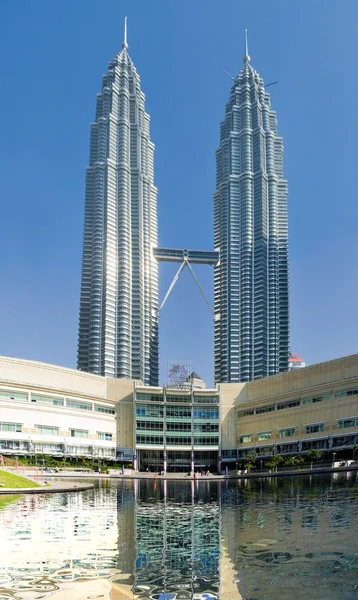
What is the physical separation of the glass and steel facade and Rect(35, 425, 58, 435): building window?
26.8m

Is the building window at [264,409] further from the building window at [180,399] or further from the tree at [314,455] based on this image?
the tree at [314,455]

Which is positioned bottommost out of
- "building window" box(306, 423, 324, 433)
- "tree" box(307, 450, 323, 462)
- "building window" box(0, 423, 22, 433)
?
"tree" box(307, 450, 323, 462)

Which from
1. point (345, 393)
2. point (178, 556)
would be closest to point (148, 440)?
point (345, 393)

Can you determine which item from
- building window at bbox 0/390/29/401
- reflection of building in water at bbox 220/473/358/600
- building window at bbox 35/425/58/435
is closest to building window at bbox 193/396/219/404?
building window at bbox 35/425/58/435

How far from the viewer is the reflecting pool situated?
14641 mm

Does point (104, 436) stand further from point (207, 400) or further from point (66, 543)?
point (66, 543)

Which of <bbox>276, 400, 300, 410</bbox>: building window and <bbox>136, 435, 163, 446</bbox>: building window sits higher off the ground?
<bbox>276, 400, 300, 410</bbox>: building window

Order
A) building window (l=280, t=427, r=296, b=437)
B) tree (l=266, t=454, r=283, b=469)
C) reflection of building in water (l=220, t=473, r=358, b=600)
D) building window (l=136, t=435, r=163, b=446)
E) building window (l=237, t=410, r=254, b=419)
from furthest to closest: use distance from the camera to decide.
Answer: building window (l=136, t=435, r=163, b=446)
building window (l=237, t=410, r=254, b=419)
building window (l=280, t=427, r=296, b=437)
tree (l=266, t=454, r=283, b=469)
reflection of building in water (l=220, t=473, r=358, b=600)

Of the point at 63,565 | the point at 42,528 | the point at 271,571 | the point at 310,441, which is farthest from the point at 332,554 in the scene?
the point at 310,441

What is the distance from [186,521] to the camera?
3231 centimetres

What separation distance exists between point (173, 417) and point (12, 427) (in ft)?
158

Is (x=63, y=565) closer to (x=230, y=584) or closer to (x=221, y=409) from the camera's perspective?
(x=230, y=584)

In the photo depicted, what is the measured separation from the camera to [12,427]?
13400cm

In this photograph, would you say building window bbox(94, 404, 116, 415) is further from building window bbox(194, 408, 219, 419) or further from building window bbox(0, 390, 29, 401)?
building window bbox(194, 408, 219, 419)
